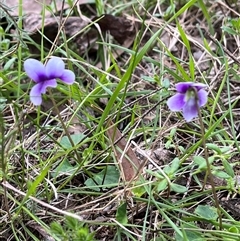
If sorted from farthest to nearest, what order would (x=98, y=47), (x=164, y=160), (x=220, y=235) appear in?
(x=98, y=47) < (x=164, y=160) < (x=220, y=235)

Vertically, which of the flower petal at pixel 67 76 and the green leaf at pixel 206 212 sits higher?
the flower petal at pixel 67 76

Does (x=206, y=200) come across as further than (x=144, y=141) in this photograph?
No

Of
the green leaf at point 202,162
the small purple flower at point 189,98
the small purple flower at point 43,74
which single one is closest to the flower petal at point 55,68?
the small purple flower at point 43,74

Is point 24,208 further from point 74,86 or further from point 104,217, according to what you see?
point 74,86

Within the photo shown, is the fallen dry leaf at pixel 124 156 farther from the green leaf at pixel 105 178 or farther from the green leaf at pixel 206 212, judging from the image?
the green leaf at pixel 206 212

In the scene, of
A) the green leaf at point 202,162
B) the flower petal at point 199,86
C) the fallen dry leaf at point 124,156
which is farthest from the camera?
the fallen dry leaf at point 124,156

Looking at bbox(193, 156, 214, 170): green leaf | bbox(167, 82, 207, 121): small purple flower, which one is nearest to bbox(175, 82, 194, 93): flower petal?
bbox(167, 82, 207, 121): small purple flower


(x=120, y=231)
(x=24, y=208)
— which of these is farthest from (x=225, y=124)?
(x=24, y=208)
